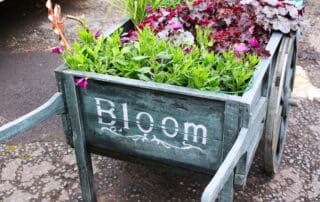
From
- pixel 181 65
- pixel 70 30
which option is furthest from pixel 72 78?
pixel 70 30

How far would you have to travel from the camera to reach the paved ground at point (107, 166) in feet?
8.65

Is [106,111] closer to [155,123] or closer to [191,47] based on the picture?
[155,123]

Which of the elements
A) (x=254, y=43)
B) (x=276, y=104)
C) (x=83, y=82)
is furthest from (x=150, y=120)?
(x=276, y=104)

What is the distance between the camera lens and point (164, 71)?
1.93 m

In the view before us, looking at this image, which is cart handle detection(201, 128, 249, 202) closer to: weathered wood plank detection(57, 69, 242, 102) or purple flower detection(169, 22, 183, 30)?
weathered wood plank detection(57, 69, 242, 102)

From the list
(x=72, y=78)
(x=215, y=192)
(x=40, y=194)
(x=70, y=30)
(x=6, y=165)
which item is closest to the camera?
(x=215, y=192)

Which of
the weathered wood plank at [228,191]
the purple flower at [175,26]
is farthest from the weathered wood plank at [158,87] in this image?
the purple flower at [175,26]

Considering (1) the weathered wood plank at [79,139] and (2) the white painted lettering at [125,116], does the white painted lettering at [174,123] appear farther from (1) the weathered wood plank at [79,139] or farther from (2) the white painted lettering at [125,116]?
(1) the weathered wood plank at [79,139]

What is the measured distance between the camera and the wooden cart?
171cm

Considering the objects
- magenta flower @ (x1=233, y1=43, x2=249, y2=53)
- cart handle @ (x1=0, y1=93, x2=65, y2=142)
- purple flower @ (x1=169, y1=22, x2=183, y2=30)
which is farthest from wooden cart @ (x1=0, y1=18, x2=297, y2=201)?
purple flower @ (x1=169, y1=22, x2=183, y2=30)

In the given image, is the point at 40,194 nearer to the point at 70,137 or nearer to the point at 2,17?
the point at 70,137

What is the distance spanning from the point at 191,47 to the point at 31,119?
835 mm

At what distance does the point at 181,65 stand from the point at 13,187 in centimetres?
152

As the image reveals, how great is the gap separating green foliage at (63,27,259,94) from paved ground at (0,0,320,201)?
0.47 metres
